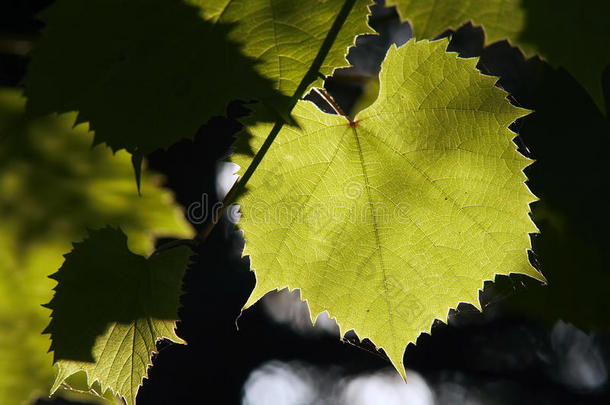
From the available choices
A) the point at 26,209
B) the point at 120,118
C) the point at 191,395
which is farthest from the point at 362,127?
the point at 191,395

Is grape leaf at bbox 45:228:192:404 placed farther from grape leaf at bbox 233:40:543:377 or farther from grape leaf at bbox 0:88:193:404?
grape leaf at bbox 0:88:193:404

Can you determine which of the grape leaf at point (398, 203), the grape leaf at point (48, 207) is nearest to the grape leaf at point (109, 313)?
the grape leaf at point (398, 203)

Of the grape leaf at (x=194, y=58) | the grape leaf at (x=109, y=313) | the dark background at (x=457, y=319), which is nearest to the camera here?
the grape leaf at (x=194, y=58)

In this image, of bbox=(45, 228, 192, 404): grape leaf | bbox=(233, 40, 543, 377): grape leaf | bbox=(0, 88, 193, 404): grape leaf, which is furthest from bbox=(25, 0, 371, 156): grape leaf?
bbox=(0, 88, 193, 404): grape leaf

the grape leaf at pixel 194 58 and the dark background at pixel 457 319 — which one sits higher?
the grape leaf at pixel 194 58

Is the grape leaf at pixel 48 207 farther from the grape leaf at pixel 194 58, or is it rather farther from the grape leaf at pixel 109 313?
the grape leaf at pixel 194 58

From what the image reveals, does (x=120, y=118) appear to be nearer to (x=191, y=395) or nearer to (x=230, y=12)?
(x=230, y=12)

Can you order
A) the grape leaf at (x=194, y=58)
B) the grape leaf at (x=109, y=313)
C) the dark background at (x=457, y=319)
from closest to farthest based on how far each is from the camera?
1. the grape leaf at (x=194, y=58)
2. the grape leaf at (x=109, y=313)
3. the dark background at (x=457, y=319)
